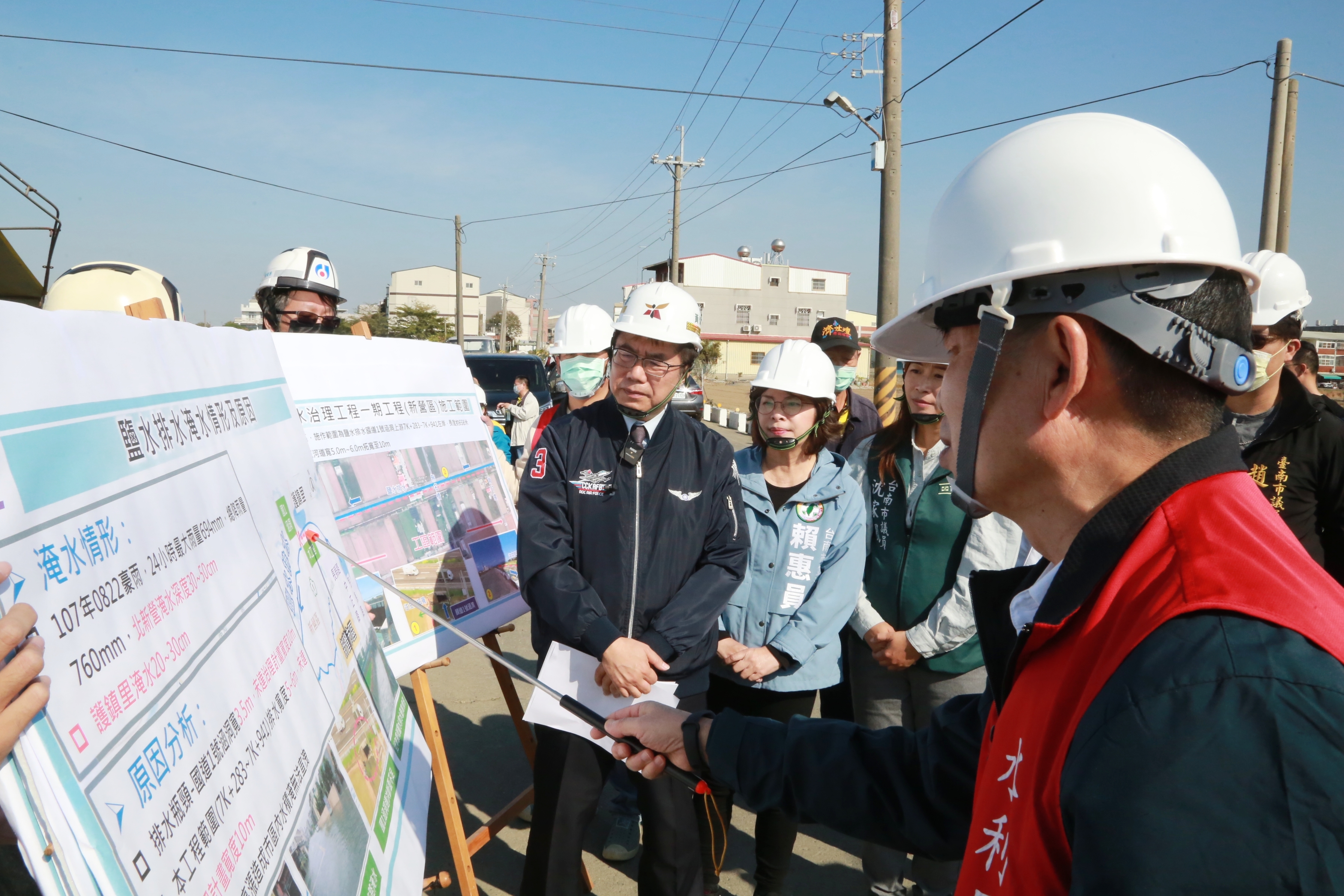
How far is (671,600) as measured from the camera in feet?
8.15

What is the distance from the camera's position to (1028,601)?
1184mm

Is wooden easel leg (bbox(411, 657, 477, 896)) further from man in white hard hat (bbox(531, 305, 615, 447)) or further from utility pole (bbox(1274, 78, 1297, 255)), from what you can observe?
utility pole (bbox(1274, 78, 1297, 255))

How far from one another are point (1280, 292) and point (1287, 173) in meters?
10.1

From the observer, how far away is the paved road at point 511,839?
3.02 meters

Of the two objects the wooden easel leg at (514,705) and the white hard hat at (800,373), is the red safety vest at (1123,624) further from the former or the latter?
the wooden easel leg at (514,705)

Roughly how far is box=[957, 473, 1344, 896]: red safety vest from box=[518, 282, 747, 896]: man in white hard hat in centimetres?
144

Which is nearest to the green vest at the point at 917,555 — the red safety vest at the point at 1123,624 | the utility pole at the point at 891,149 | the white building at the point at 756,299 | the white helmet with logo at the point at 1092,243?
the white helmet with logo at the point at 1092,243

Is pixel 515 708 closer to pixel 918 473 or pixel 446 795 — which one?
pixel 446 795

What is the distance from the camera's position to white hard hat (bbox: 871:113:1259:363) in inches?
40.1

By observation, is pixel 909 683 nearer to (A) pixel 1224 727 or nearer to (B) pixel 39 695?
(A) pixel 1224 727

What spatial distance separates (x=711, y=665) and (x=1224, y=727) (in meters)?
2.33

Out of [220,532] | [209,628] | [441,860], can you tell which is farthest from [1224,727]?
[441,860]

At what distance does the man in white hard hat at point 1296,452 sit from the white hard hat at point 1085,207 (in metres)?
2.34

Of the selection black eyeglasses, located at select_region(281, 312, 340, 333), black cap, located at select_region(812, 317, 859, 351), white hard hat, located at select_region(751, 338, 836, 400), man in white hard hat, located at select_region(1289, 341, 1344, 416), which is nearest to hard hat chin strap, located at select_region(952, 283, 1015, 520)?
white hard hat, located at select_region(751, 338, 836, 400)
